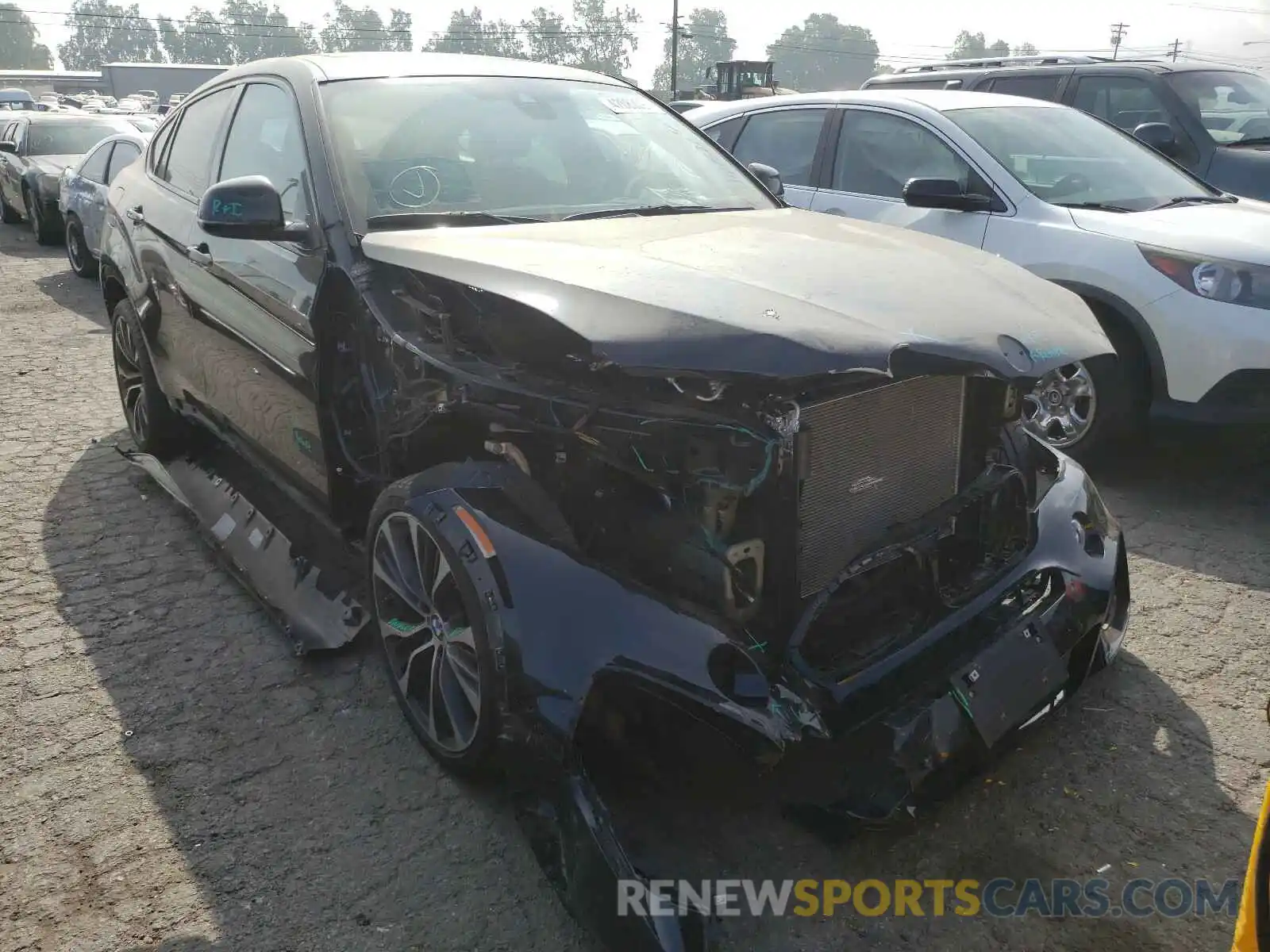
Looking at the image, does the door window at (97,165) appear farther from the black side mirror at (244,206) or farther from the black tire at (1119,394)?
the black tire at (1119,394)

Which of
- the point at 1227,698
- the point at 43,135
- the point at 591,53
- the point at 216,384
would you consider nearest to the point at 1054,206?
the point at 1227,698

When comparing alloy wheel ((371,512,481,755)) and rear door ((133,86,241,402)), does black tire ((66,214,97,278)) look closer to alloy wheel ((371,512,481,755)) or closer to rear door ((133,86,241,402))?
rear door ((133,86,241,402))

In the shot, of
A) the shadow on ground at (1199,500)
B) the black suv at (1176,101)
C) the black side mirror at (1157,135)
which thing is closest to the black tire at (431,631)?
the shadow on ground at (1199,500)

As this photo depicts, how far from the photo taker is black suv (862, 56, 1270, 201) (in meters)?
6.95

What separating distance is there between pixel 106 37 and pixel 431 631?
152 meters

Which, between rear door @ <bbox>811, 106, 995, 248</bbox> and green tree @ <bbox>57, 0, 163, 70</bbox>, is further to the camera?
green tree @ <bbox>57, 0, 163, 70</bbox>

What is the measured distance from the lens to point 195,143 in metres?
4.30

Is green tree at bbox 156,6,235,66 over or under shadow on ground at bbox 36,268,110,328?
over

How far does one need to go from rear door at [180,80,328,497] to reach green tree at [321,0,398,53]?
114010 mm

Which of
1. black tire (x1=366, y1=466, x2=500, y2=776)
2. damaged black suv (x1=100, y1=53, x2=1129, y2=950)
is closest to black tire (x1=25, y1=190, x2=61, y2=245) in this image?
damaged black suv (x1=100, y1=53, x2=1129, y2=950)

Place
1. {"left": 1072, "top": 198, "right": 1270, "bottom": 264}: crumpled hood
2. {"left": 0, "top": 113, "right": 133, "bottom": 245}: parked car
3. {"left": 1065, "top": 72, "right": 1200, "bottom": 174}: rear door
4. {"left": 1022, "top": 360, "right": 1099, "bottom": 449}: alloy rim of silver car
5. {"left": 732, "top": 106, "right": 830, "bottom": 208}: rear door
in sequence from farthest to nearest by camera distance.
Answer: {"left": 0, "top": 113, "right": 133, "bottom": 245}: parked car → {"left": 1065, "top": 72, "right": 1200, "bottom": 174}: rear door → {"left": 732, "top": 106, "right": 830, "bottom": 208}: rear door → {"left": 1022, "top": 360, "right": 1099, "bottom": 449}: alloy rim of silver car → {"left": 1072, "top": 198, "right": 1270, "bottom": 264}: crumpled hood

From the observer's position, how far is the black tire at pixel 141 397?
15.5 feet

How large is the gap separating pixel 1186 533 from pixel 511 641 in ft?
10.7

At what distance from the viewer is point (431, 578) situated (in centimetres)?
262
